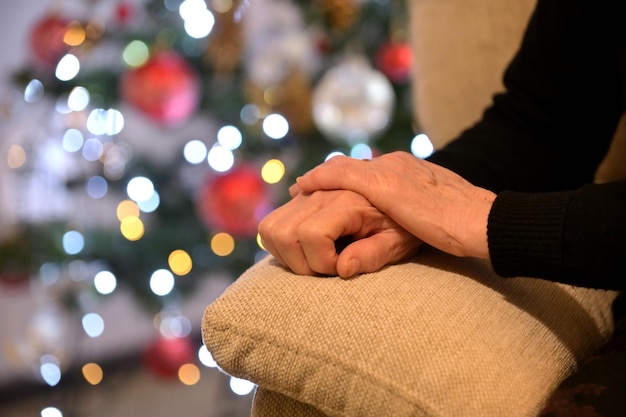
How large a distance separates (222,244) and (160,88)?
0.45 m

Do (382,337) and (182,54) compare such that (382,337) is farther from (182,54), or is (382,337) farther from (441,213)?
(182,54)

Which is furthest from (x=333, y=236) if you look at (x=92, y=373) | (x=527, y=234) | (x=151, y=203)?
(x=92, y=373)

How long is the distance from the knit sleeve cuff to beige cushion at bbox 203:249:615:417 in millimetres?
40

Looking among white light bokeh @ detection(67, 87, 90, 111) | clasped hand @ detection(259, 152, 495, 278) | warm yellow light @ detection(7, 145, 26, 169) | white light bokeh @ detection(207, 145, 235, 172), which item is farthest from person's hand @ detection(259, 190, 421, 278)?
warm yellow light @ detection(7, 145, 26, 169)

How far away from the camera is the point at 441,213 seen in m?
0.72

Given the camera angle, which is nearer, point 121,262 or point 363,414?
point 363,414

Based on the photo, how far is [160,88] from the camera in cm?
184

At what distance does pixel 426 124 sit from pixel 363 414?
2.51ft

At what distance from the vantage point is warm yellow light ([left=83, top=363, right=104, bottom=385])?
7.27ft

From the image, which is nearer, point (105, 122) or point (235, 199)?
point (235, 199)

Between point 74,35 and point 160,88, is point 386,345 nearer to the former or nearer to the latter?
point 160,88

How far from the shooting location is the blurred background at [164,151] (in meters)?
1.89

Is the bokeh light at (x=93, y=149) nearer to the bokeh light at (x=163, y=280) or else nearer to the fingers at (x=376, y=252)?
the bokeh light at (x=163, y=280)

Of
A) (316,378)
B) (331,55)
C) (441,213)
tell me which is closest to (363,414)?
(316,378)
